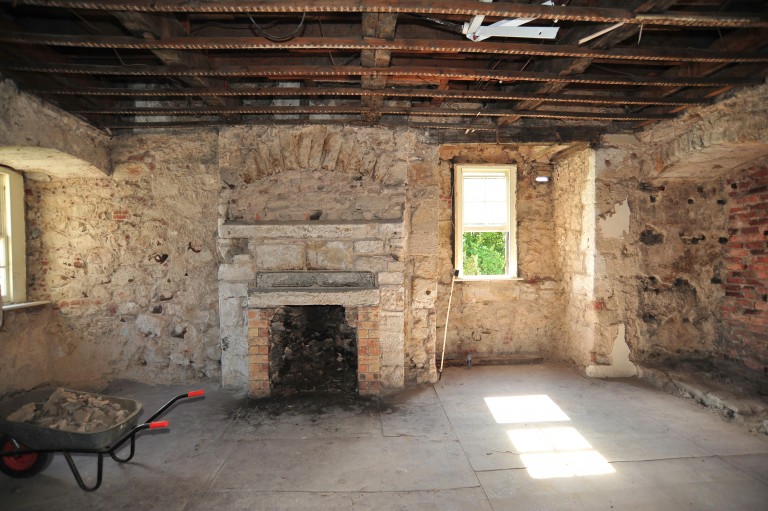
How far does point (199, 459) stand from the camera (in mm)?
2719

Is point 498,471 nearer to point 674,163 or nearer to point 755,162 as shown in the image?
point 674,163

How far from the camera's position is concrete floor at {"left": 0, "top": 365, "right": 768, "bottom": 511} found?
228cm

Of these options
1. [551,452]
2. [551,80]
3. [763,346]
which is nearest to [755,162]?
[763,346]

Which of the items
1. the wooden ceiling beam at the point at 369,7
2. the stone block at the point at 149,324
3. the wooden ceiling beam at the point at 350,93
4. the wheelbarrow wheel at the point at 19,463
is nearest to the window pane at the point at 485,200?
the wooden ceiling beam at the point at 350,93

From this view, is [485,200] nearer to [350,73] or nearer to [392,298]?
[392,298]

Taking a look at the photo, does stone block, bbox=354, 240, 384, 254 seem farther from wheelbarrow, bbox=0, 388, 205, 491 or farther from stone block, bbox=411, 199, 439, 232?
wheelbarrow, bbox=0, 388, 205, 491

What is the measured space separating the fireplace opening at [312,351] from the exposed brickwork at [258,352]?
76mm

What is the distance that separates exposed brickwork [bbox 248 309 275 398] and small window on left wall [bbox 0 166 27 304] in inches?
84.8

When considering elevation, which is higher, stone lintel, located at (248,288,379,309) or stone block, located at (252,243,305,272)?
stone block, located at (252,243,305,272)

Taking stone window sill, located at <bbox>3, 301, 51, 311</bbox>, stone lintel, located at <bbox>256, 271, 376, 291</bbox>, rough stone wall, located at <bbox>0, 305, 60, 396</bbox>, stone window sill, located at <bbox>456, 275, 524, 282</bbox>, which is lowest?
rough stone wall, located at <bbox>0, 305, 60, 396</bbox>

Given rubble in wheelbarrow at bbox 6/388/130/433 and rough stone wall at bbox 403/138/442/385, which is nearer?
rubble in wheelbarrow at bbox 6/388/130/433

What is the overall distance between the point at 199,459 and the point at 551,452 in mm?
2424

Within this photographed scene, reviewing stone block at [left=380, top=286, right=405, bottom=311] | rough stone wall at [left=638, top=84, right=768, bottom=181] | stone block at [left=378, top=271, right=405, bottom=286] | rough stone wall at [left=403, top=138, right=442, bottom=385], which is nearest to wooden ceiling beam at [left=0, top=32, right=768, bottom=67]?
rough stone wall at [left=638, top=84, right=768, bottom=181]

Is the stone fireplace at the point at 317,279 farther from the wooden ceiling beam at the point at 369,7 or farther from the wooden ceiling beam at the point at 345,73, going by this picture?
the wooden ceiling beam at the point at 369,7
